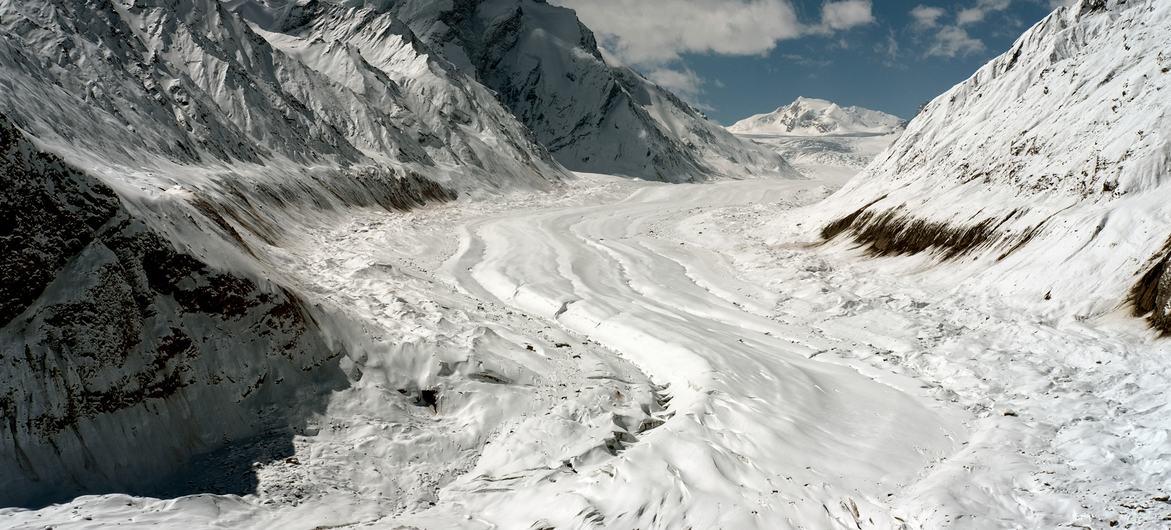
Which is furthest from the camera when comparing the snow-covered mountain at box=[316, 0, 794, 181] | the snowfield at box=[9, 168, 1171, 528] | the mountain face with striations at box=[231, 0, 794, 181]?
the snow-covered mountain at box=[316, 0, 794, 181]

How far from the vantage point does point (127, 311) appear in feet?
22.7

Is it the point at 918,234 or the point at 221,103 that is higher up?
the point at 221,103

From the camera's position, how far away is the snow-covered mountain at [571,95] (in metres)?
71.2

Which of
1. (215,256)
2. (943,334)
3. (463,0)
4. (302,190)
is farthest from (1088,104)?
(463,0)

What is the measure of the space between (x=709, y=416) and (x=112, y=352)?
641cm

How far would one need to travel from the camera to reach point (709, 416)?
7828 millimetres

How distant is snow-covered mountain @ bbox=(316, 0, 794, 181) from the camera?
71250 millimetres

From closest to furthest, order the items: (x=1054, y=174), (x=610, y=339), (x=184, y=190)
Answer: (x=610, y=339), (x=1054, y=174), (x=184, y=190)

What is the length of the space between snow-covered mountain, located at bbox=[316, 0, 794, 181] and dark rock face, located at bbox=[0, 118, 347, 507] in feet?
198

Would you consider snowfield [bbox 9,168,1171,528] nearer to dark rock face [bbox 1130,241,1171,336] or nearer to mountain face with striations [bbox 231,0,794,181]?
dark rock face [bbox 1130,241,1171,336]

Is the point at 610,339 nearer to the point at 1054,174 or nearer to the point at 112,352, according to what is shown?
the point at 112,352

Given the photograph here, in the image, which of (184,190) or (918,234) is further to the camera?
(184,190)

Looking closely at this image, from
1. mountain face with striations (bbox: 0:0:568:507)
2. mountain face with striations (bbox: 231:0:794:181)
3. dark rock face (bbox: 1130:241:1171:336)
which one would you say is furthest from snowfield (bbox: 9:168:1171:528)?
mountain face with striations (bbox: 231:0:794:181)

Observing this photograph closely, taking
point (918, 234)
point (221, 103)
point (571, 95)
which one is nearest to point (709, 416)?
point (918, 234)
